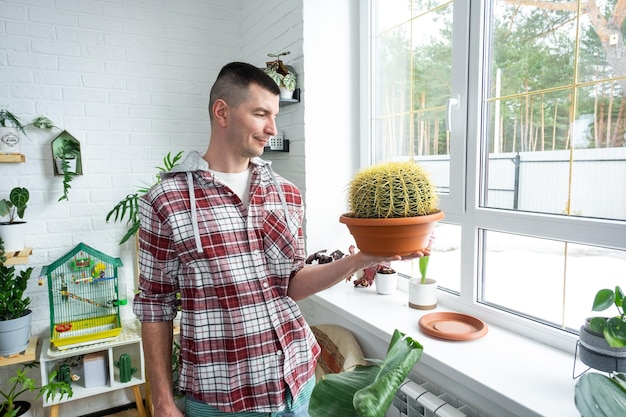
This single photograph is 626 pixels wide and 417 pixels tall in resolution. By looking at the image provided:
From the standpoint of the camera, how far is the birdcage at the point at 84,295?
6.98ft

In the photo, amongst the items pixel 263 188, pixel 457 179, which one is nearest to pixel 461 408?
pixel 457 179

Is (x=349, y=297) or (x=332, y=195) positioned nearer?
(x=349, y=297)

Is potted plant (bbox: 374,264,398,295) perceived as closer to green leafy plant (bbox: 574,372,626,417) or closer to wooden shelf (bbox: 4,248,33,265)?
green leafy plant (bbox: 574,372,626,417)

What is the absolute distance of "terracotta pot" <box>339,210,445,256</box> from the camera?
2.71ft

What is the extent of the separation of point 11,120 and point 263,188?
1661 millimetres

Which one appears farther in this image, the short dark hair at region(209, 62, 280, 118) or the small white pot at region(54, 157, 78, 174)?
the small white pot at region(54, 157, 78, 174)

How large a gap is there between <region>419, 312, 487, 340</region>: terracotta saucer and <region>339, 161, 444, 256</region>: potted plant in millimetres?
638

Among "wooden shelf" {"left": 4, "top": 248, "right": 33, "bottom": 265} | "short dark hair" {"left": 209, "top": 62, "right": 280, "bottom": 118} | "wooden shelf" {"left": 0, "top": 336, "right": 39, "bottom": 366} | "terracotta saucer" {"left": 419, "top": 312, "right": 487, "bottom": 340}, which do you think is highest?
"short dark hair" {"left": 209, "top": 62, "right": 280, "bottom": 118}

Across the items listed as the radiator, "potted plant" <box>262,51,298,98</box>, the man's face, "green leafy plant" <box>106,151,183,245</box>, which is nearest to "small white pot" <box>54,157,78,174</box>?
"green leafy plant" <box>106,151,183,245</box>

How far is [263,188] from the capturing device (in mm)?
1167

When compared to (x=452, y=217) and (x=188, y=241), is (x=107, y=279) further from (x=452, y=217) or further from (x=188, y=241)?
(x=452, y=217)

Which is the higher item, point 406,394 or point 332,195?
point 332,195

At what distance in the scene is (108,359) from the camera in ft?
7.22

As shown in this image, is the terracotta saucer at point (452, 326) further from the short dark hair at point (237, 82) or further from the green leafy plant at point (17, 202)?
the green leafy plant at point (17, 202)
